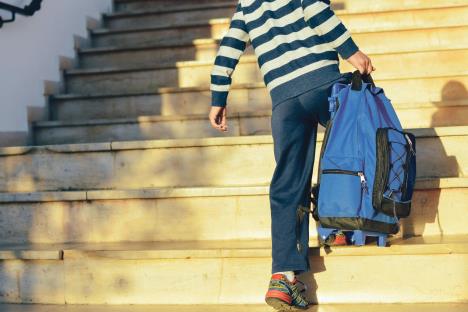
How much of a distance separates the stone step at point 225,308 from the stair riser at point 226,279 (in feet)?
0.11

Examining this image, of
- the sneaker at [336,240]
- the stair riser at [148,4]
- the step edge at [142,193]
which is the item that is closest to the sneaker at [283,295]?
the sneaker at [336,240]

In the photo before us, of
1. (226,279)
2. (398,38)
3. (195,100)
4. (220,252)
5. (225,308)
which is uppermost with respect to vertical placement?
(398,38)

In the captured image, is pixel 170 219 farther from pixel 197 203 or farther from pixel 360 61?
pixel 360 61

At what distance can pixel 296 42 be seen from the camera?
9.21ft

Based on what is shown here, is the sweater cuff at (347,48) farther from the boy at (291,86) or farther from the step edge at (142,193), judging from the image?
the step edge at (142,193)

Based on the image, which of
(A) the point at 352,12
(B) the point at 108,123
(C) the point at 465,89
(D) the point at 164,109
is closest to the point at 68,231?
(B) the point at 108,123

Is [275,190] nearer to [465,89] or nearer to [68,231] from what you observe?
[68,231]

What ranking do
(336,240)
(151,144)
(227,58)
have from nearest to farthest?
(227,58) < (336,240) < (151,144)

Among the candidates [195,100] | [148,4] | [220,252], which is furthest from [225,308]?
[148,4]

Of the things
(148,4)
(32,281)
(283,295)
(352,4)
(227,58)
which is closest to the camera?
(283,295)

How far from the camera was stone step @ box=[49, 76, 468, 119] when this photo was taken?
4.30m

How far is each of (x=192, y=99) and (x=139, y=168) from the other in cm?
92

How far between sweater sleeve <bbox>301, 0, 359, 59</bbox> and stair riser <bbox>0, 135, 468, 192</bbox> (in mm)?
1010

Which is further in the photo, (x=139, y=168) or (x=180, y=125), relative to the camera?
(x=180, y=125)
